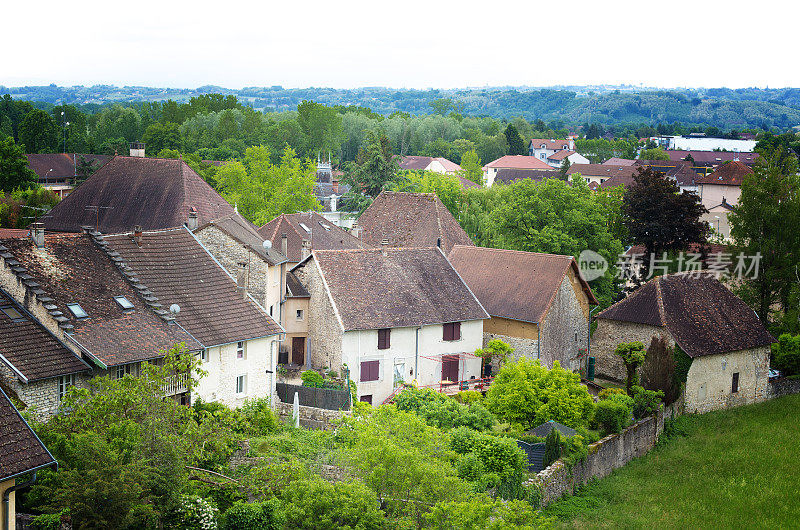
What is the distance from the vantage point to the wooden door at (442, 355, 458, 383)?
139 feet

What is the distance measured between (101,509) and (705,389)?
33.7 metres

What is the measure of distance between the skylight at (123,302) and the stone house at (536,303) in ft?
68.5

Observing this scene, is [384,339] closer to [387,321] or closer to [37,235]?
[387,321]

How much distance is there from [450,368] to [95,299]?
19037 mm

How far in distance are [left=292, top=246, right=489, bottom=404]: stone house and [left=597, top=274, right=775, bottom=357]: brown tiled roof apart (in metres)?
8.76

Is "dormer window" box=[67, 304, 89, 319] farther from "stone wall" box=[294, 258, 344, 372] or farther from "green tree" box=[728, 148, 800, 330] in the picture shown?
"green tree" box=[728, 148, 800, 330]

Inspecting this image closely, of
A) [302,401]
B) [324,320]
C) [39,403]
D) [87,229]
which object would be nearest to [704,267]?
[324,320]

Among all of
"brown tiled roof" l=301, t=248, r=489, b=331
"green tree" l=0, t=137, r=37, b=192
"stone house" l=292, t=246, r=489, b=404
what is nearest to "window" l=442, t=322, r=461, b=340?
"stone house" l=292, t=246, r=489, b=404

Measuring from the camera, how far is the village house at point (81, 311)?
26.7 metres

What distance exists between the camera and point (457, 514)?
65.2 feet

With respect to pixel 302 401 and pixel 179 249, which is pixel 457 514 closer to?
pixel 302 401

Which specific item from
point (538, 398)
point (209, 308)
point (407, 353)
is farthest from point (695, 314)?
point (209, 308)

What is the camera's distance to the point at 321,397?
36.3 m

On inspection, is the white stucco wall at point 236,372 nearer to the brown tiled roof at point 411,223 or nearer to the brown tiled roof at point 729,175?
the brown tiled roof at point 411,223
